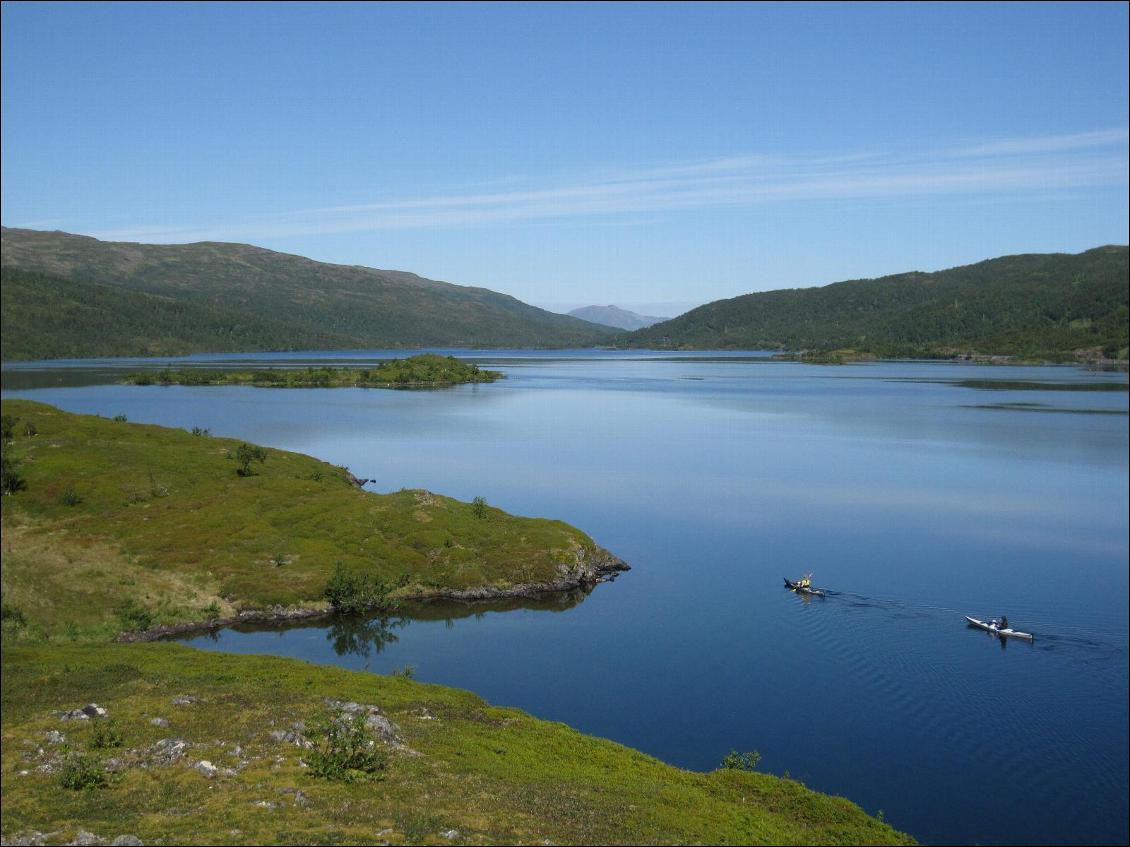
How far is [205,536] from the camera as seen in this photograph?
64.6 m

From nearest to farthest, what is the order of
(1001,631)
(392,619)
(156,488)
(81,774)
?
(81,774), (1001,631), (392,619), (156,488)

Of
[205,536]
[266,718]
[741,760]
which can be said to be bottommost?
[741,760]

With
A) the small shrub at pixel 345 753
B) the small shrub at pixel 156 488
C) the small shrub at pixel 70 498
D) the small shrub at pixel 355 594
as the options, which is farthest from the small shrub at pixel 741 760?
the small shrub at pixel 156 488

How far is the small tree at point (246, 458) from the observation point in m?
81.4

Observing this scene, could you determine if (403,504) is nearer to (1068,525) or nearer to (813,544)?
(813,544)

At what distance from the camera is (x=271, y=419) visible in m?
166

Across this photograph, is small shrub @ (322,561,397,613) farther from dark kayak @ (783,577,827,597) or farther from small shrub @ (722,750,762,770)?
small shrub @ (722,750,762,770)

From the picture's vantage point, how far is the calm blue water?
36.2 meters

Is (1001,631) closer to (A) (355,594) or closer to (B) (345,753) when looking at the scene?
(B) (345,753)

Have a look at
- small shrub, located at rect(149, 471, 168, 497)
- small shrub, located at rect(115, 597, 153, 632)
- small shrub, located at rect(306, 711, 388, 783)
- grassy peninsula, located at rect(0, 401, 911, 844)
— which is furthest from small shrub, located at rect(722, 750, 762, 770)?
small shrub, located at rect(149, 471, 168, 497)

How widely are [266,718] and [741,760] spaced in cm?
2103

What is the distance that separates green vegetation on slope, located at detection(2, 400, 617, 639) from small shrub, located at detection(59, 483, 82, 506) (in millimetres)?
104

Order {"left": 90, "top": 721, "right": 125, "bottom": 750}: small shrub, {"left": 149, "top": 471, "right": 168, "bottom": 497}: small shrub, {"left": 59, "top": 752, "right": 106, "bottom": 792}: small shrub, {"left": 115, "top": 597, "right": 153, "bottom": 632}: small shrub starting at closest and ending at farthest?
{"left": 59, "top": 752, "right": 106, "bottom": 792}: small shrub → {"left": 90, "top": 721, "right": 125, "bottom": 750}: small shrub → {"left": 115, "top": 597, "right": 153, "bottom": 632}: small shrub → {"left": 149, "top": 471, "right": 168, "bottom": 497}: small shrub

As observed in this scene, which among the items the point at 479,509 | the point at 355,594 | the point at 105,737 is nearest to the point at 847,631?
the point at 355,594
